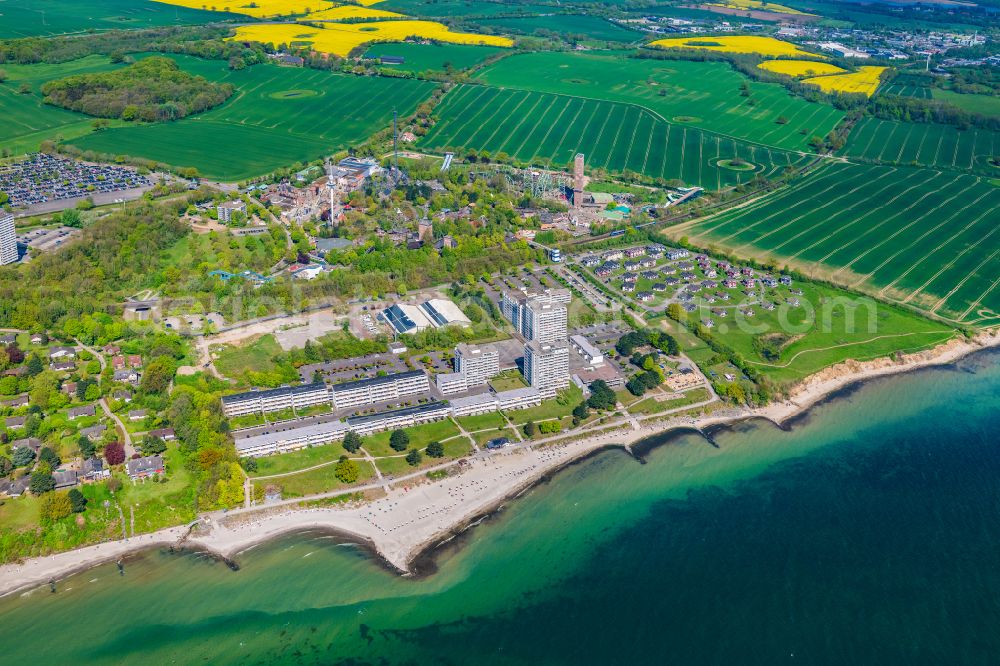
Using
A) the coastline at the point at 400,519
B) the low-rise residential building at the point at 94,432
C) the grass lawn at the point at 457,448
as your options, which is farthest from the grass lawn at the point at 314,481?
the low-rise residential building at the point at 94,432

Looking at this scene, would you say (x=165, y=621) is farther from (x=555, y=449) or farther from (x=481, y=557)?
(x=555, y=449)

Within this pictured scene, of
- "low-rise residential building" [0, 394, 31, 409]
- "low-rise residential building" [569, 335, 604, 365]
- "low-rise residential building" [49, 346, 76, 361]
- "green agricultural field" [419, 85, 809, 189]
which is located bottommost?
"low-rise residential building" [569, 335, 604, 365]

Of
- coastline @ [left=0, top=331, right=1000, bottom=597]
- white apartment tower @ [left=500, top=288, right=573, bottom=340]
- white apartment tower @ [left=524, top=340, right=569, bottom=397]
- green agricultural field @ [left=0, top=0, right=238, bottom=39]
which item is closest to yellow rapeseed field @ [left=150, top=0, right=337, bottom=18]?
green agricultural field @ [left=0, top=0, right=238, bottom=39]

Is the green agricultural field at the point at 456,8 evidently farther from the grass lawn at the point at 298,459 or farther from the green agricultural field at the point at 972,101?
the grass lawn at the point at 298,459

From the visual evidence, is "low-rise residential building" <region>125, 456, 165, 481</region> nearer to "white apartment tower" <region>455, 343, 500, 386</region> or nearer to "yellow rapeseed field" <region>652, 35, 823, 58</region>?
"white apartment tower" <region>455, 343, 500, 386</region>

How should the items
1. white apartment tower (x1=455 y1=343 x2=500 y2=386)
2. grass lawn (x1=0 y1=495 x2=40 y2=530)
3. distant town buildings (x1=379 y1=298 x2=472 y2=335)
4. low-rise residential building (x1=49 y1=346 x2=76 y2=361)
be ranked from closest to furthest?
grass lawn (x1=0 y1=495 x2=40 y2=530), white apartment tower (x1=455 y1=343 x2=500 y2=386), low-rise residential building (x1=49 y1=346 x2=76 y2=361), distant town buildings (x1=379 y1=298 x2=472 y2=335)

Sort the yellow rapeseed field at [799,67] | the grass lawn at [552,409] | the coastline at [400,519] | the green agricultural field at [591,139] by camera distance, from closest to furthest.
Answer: the coastline at [400,519] < the grass lawn at [552,409] < the green agricultural field at [591,139] < the yellow rapeseed field at [799,67]

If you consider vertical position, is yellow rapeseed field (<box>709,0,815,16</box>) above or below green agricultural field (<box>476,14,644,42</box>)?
above
